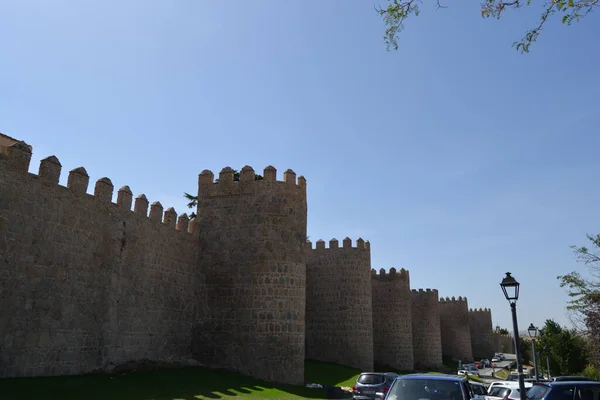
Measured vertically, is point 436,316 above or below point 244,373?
above

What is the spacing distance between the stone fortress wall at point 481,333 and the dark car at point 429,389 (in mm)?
49395

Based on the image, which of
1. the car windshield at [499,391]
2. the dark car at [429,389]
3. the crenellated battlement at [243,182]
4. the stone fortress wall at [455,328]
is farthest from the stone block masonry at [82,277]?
the stone fortress wall at [455,328]

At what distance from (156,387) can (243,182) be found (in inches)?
310

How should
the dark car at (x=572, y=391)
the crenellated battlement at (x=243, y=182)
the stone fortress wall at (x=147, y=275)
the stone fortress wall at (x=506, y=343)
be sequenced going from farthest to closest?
1. the stone fortress wall at (x=506, y=343)
2. the crenellated battlement at (x=243, y=182)
3. the stone fortress wall at (x=147, y=275)
4. the dark car at (x=572, y=391)

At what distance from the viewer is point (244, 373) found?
648 inches

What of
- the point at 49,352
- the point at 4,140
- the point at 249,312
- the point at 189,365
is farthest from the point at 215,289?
the point at 4,140

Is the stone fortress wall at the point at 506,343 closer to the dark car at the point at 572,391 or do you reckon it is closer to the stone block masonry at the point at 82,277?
the stone block masonry at the point at 82,277

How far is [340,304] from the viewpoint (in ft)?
88.7

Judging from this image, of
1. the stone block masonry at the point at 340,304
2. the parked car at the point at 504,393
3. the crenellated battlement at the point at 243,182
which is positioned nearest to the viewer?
the parked car at the point at 504,393

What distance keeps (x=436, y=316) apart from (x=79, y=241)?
101 feet

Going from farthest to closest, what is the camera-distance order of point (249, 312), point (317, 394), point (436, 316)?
1. point (436, 316)
2. point (249, 312)
3. point (317, 394)

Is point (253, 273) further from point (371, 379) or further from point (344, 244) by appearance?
point (344, 244)

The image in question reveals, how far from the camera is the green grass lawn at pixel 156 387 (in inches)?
429

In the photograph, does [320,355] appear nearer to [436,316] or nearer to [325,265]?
[325,265]
